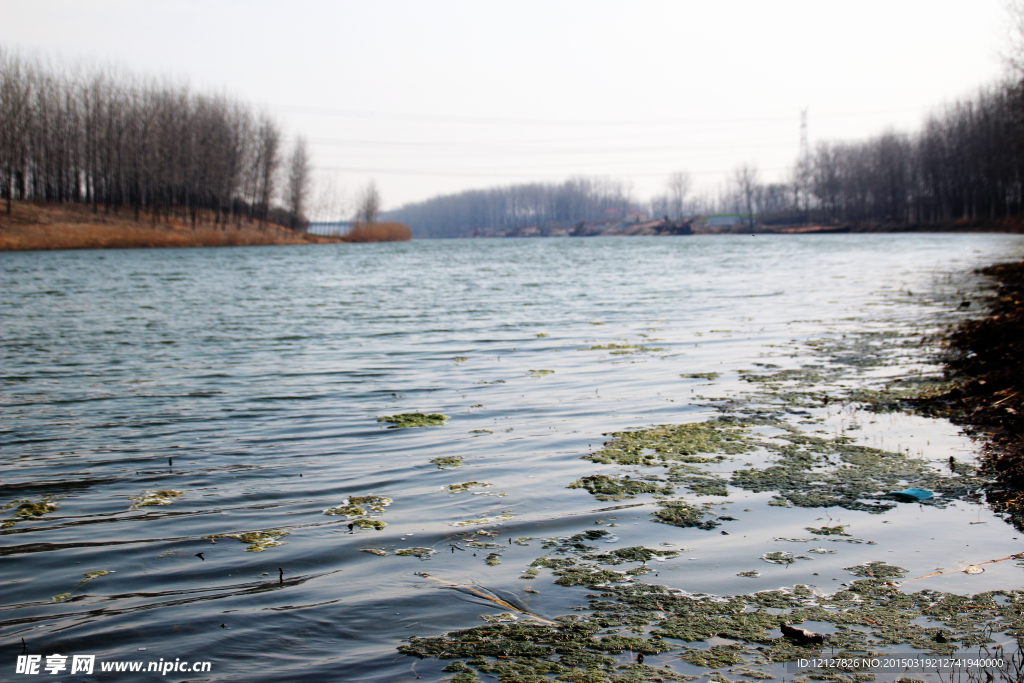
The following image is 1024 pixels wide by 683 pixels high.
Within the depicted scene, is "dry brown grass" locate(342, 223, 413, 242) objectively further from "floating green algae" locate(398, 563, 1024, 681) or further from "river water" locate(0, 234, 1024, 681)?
"floating green algae" locate(398, 563, 1024, 681)

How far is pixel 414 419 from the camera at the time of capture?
27.2ft

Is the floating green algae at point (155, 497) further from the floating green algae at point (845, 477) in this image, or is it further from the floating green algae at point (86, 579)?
the floating green algae at point (845, 477)

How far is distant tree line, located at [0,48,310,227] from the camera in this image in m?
70.5

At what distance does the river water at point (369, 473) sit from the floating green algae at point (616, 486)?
0.10 meters

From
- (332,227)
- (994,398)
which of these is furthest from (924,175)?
(994,398)

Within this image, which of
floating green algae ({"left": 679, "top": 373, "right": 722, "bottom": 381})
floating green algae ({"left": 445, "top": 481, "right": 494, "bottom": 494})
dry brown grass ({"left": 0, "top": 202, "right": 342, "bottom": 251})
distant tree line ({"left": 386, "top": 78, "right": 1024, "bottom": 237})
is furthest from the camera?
distant tree line ({"left": 386, "top": 78, "right": 1024, "bottom": 237})

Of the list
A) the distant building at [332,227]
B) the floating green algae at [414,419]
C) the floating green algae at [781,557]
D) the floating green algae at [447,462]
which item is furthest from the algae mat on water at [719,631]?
the distant building at [332,227]

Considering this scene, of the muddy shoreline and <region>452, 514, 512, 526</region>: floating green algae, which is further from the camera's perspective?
the muddy shoreline

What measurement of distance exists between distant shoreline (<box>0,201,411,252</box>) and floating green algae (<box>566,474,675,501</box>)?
66.3 meters

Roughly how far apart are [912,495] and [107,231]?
74.3 metres

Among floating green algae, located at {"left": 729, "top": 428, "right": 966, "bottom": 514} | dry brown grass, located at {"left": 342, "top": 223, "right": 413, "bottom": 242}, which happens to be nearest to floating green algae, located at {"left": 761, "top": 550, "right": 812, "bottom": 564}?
floating green algae, located at {"left": 729, "top": 428, "right": 966, "bottom": 514}

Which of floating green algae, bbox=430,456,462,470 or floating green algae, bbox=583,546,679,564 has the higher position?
floating green algae, bbox=430,456,462,470

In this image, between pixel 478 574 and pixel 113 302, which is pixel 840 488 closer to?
pixel 478 574

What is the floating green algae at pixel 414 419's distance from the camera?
8078mm
